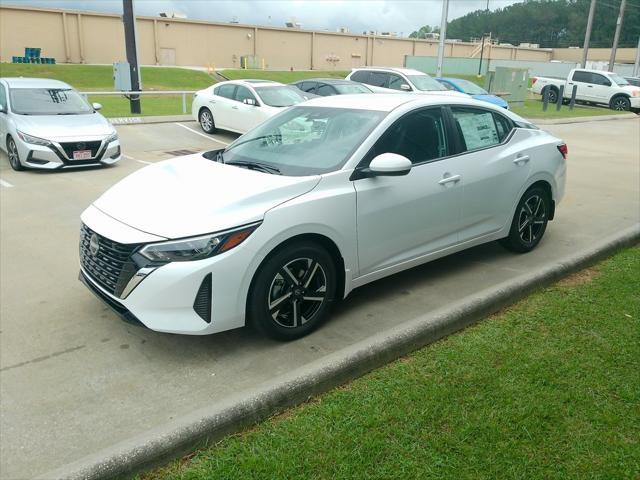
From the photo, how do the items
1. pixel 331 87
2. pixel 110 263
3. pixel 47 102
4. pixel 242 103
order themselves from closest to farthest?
pixel 110 263, pixel 47 102, pixel 242 103, pixel 331 87

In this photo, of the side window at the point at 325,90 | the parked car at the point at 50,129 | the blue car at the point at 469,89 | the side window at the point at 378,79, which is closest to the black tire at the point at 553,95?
the blue car at the point at 469,89

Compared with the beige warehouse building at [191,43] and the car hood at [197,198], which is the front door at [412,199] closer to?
the car hood at [197,198]

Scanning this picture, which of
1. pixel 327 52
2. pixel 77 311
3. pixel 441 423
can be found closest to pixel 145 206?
pixel 77 311

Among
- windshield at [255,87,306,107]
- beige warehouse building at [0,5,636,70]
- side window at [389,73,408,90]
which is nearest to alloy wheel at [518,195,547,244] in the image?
windshield at [255,87,306,107]

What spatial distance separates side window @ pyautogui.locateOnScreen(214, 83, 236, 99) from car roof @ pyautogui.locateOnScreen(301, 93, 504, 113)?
9497mm

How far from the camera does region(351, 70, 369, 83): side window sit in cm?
1791

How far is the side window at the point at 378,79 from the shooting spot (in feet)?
57.4

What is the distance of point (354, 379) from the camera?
345 centimetres

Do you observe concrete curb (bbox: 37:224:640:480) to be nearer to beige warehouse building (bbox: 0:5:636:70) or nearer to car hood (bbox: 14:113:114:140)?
car hood (bbox: 14:113:114:140)

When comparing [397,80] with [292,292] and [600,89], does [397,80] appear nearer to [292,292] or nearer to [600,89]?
[292,292]

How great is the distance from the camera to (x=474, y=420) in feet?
9.92

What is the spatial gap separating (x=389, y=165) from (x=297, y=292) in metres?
1.10

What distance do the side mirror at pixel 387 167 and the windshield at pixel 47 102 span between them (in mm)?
8157

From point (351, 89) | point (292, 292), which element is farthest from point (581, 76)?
point (292, 292)
